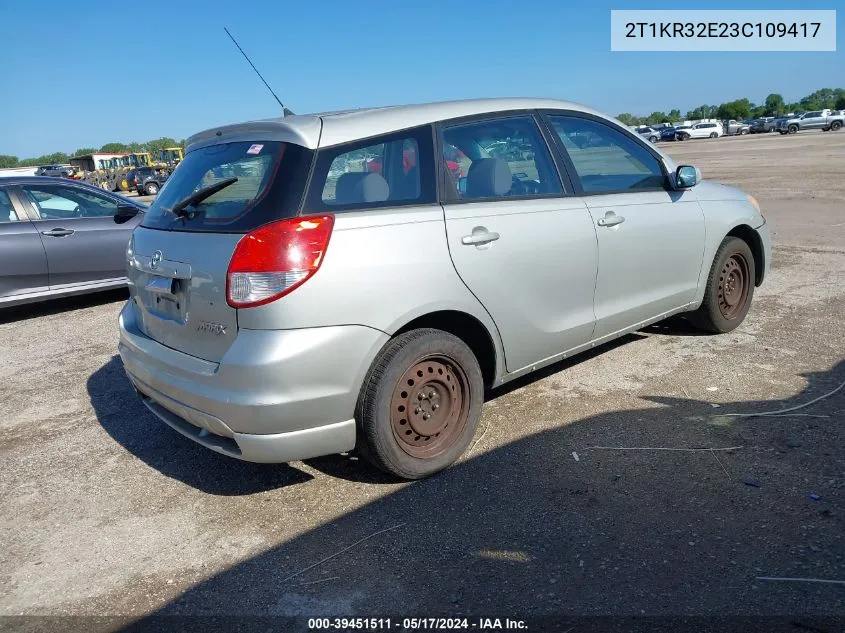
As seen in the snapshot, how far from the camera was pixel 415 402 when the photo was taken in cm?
338

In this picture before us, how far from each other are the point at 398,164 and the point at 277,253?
2.74ft

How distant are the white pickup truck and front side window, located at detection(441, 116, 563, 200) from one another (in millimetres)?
64497

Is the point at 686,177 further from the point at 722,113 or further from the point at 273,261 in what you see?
the point at 722,113

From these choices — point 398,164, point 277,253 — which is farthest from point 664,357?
point 277,253

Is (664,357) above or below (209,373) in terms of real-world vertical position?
below

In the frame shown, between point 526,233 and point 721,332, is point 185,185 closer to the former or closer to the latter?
point 526,233

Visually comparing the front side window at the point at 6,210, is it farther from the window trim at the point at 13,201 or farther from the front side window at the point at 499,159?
the front side window at the point at 499,159

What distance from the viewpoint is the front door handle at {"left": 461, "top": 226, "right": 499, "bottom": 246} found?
342cm

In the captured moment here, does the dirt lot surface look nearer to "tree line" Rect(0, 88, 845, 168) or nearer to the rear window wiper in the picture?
the rear window wiper

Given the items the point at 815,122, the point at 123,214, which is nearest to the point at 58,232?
the point at 123,214

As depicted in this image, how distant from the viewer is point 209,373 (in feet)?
9.98

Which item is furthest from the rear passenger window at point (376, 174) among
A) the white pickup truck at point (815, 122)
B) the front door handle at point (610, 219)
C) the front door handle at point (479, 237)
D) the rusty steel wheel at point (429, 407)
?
the white pickup truck at point (815, 122)

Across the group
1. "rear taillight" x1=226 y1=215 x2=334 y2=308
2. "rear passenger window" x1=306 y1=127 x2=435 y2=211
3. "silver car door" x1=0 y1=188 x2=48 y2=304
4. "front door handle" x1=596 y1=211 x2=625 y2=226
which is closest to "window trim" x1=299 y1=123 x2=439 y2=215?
"rear passenger window" x1=306 y1=127 x2=435 y2=211

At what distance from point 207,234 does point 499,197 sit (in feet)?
4.93
